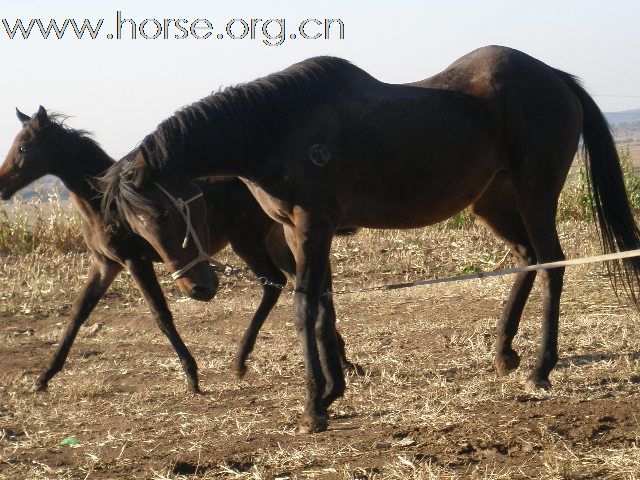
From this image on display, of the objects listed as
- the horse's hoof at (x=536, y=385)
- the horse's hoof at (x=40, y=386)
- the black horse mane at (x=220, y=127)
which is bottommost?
the horse's hoof at (x=40, y=386)

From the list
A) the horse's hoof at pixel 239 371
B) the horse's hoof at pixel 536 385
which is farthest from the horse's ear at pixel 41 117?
the horse's hoof at pixel 536 385

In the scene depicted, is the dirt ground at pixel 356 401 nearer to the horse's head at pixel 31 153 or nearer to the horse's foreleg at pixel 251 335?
the horse's foreleg at pixel 251 335

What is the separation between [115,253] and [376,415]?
2.64m

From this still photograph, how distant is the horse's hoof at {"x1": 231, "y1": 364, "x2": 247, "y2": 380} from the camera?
7.14m

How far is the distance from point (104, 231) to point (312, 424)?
8.71ft

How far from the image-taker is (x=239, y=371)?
7.16 meters

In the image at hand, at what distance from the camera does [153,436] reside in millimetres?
5422

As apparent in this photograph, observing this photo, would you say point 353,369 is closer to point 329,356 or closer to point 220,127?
point 329,356

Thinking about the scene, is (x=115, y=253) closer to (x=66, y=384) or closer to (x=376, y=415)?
(x=66, y=384)

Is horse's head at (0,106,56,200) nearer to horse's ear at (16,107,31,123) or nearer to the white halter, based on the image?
horse's ear at (16,107,31,123)

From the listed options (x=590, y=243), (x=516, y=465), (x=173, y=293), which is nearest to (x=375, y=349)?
(x=516, y=465)

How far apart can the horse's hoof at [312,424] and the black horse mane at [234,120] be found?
5.24 ft

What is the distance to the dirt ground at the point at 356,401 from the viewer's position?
179 inches

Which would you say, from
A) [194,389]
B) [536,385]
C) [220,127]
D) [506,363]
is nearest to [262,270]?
[194,389]
